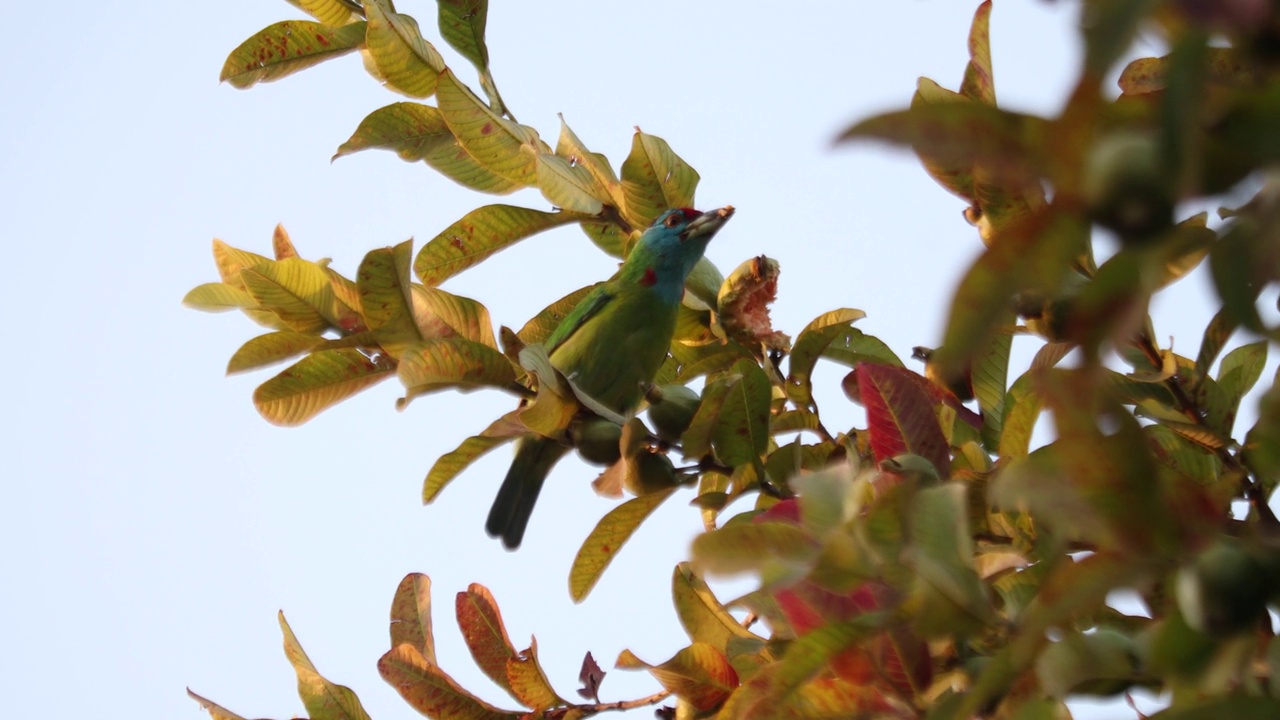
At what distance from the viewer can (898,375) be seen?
1808mm

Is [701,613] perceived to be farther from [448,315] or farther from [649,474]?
[448,315]

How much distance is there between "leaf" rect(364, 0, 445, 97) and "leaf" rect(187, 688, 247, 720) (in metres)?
1.27

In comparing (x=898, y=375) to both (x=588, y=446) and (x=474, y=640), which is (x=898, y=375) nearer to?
(x=588, y=446)

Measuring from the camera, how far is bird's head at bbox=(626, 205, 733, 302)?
4.25 meters

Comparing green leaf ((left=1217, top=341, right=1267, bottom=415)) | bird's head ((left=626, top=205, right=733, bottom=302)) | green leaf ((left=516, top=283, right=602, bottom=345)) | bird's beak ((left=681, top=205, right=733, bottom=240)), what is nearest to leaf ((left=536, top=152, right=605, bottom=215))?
green leaf ((left=516, top=283, right=602, bottom=345))

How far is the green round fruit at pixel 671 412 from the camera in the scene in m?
2.15

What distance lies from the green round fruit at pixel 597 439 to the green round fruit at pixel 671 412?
102 millimetres

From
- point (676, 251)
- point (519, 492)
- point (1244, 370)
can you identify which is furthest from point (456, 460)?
point (676, 251)

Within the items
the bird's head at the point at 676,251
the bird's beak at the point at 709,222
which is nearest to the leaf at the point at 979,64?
the bird's head at the point at 676,251

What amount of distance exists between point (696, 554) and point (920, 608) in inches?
8.8

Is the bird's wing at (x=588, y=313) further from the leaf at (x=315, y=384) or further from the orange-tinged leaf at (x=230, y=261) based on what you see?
the leaf at (x=315, y=384)

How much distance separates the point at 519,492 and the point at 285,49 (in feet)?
6.05

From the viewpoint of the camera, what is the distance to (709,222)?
4.77m

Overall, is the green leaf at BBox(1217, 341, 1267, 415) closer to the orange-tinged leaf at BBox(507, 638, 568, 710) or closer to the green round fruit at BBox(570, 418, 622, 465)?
the green round fruit at BBox(570, 418, 622, 465)
